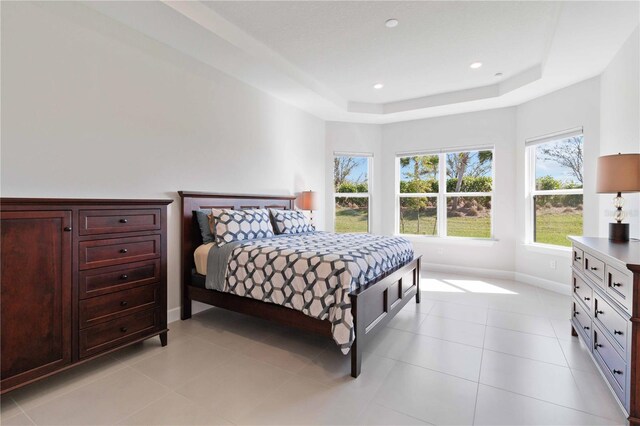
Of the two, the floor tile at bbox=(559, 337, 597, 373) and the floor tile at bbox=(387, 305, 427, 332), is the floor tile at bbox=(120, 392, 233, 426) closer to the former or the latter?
the floor tile at bbox=(387, 305, 427, 332)

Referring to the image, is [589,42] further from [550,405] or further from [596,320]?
[550,405]

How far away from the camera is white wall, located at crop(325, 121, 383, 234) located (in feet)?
18.0

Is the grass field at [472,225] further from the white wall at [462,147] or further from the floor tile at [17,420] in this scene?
the floor tile at [17,420]

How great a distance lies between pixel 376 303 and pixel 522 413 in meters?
1.05

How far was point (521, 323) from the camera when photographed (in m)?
2.98

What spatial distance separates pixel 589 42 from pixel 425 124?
2.59 metres

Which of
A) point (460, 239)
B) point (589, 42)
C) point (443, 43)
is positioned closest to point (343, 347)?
point (443, 43)

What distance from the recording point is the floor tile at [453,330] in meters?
2.64

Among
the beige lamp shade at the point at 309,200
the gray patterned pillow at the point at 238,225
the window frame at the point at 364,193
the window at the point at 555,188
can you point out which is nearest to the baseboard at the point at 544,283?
the window at the point at 555,188

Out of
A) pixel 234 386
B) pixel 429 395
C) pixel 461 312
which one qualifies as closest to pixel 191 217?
pixel 234 386

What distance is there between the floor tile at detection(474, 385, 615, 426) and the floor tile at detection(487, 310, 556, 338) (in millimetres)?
1167

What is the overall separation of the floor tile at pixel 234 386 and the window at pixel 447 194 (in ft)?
13.4

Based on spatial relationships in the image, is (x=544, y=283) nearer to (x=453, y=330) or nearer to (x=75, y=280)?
(x=453, y=330)

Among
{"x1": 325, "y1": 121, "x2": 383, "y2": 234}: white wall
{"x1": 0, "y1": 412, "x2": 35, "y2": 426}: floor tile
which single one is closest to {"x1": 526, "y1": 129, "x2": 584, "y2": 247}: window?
{"x1": 325, "y1": 121, "x2": 383, "y2": 234}: white wall
